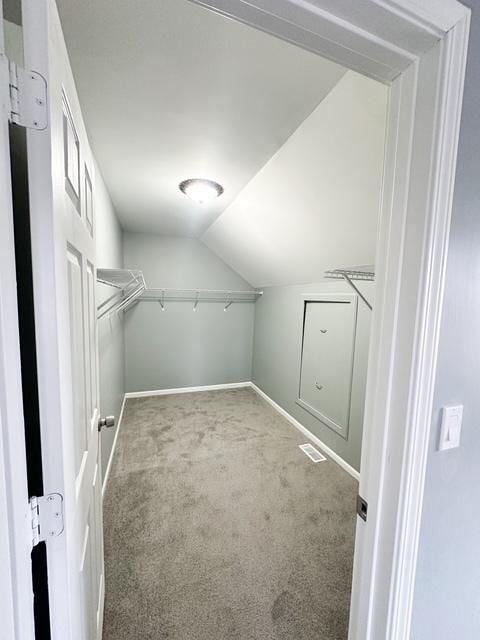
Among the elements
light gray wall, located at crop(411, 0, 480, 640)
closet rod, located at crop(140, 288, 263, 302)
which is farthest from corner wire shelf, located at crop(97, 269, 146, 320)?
light gray wall, located at crop(411, 0, 480, 640)

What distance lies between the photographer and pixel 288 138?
147 centimetres

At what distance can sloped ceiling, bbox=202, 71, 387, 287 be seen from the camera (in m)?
1.20

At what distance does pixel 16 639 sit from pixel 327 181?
6.52ft

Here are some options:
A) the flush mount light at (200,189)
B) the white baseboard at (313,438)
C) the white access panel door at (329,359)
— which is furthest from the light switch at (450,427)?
the flush mount light at (200,189)

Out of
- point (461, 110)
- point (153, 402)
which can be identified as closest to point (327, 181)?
point (461, 110)

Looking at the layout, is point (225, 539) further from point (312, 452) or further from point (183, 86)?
point (183, 86)

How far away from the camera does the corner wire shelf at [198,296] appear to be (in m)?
3.77

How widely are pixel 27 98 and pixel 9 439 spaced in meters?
0.57

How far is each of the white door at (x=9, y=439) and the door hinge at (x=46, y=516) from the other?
1.3 inches

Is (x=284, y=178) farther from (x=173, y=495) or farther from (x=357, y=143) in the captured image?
(x=173, y=495)

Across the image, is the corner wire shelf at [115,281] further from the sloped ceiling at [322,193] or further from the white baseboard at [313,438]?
the white baseboard at [313,438]

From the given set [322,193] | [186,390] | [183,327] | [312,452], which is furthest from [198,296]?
[322,193]

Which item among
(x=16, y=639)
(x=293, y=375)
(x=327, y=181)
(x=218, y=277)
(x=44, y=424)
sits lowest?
(x=293, y=375)

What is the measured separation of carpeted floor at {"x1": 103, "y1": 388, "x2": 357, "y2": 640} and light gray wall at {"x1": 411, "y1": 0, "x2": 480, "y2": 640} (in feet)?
2.31
